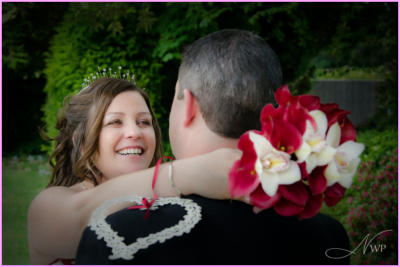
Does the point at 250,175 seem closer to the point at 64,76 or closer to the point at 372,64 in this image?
the point at 64,76

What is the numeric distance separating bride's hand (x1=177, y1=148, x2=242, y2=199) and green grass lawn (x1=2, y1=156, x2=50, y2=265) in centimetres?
352

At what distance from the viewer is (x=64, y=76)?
3896mm

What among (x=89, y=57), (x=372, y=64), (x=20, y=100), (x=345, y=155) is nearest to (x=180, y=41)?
(x=89, y=57)

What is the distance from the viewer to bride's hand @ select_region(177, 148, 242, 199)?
4.77ft

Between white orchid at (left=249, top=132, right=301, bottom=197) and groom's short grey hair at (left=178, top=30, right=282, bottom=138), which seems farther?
groom's short grey hair at (left=178, top=30, right=282, bottom=138)

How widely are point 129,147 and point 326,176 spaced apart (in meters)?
0.99

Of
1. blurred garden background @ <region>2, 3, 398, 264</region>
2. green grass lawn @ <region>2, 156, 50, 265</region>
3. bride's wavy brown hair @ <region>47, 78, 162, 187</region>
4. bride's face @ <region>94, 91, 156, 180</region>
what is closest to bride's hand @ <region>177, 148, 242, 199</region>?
bride's face @ <region>94, 91, 156, 180</region>

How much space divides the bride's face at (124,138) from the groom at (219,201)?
50cm

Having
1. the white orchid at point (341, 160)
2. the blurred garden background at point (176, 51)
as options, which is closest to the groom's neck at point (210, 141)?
the white orchid at point (341, 160)

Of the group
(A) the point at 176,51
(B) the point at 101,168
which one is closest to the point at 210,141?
(B) the point at 101,168

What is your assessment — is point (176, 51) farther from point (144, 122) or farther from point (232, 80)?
point (232, 80)

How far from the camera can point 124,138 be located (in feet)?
6.71

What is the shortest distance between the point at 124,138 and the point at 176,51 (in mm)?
2726

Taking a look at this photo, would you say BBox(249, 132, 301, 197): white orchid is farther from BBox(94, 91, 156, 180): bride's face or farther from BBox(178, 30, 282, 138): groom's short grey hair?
BBox(94, 91, 156, 180): bride's face
